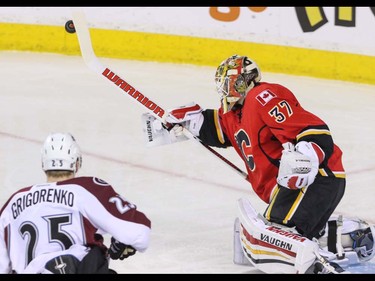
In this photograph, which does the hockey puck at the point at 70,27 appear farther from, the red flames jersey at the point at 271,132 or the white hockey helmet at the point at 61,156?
the white hockey helmet at the point at 61,156

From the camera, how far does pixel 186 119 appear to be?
385cm

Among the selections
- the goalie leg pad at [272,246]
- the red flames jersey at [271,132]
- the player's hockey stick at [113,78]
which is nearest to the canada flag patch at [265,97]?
the red flames jersey at [271,132]

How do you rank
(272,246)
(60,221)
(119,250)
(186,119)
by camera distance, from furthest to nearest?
(186,119)
(272,246)
(119,250)
(60,221)

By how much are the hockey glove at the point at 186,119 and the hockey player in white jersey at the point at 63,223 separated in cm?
101

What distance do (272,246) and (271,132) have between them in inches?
13.9

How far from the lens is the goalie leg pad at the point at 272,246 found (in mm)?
3305

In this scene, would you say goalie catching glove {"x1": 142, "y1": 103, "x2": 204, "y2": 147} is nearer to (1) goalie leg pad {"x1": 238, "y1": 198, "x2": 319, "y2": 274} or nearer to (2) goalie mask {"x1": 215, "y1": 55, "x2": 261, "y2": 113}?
(2) goalie mask {"x1": 215, "y1": 55, "x2": 261, "y2": 113}

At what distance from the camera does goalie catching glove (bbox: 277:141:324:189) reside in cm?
326

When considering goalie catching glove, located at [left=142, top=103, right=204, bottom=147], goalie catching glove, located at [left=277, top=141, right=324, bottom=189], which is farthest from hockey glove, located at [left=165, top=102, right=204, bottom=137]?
goalie catching glove, located at [left=277, top=141, right=324, bottom=189]

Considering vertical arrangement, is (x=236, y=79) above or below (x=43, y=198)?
above

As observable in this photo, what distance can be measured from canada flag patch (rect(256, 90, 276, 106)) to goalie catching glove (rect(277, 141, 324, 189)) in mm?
184

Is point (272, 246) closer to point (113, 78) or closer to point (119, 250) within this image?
point (119, 250)

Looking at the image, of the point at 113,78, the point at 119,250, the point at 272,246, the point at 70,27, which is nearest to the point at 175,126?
the point at 113,78
